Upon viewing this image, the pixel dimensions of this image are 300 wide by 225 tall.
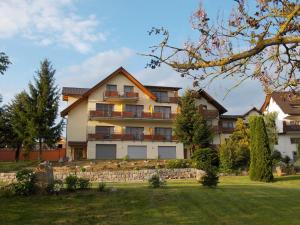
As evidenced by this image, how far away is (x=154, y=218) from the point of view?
13031 mm

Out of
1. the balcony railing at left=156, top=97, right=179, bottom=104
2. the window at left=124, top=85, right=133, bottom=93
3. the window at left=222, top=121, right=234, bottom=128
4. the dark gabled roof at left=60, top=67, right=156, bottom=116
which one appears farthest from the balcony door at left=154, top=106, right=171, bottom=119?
the window at left=222, top=121, right=234, bottom=128

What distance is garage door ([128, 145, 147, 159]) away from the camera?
46594 millimetres

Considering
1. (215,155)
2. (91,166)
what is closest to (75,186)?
(91,166)

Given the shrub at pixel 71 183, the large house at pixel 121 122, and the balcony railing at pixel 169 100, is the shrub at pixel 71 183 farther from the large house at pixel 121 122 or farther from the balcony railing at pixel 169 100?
the balcony railing at pixel 169 100

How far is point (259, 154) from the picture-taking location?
30125mm

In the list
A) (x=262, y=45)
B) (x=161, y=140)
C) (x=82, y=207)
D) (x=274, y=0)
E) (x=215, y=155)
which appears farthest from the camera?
(x=161, y=140)

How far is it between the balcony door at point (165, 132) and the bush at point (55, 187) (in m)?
32.4

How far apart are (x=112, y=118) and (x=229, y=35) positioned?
3853 cm

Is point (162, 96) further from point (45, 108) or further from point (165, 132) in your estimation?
point (45, 108)

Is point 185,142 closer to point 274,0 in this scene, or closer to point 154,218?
point 154,218

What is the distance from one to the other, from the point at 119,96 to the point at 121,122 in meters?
3.06

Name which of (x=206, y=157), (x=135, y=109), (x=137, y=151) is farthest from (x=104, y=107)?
(x=206, y=157)

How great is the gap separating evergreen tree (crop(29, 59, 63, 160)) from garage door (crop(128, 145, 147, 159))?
9.35 metres

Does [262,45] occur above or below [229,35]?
below
